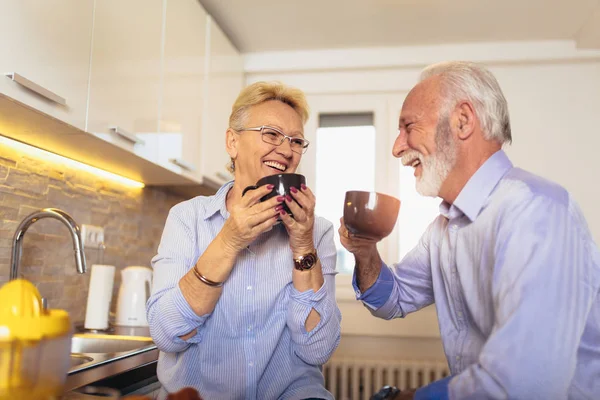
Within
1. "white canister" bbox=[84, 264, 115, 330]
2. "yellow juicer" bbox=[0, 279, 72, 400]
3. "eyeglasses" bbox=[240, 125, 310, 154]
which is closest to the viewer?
"yellow juicer" bbox=[0, 279, 72, 400]

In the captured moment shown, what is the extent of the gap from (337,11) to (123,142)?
Result: 1.58m

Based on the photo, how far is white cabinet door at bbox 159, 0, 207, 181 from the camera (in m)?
2.27

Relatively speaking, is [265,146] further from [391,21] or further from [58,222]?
[391,21]

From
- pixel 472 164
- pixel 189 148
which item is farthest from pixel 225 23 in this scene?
pixel 472 164

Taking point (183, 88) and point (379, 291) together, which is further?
point (183, 88)

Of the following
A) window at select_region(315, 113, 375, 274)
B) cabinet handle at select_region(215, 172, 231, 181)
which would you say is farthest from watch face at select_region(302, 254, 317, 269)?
window at select_region(315, 113, 375, 274)

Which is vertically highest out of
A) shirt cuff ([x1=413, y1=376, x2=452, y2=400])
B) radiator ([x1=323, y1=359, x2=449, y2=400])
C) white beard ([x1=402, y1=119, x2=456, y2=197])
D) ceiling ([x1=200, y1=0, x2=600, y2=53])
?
ceiling ([x1=200, y1=0, x2=600, y2=53])

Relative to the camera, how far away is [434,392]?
87 cm

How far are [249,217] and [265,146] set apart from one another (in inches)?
13.4

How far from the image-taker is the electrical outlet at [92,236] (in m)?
2.19

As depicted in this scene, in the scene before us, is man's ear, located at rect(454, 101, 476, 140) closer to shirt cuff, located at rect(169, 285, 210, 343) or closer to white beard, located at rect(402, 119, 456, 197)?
white beard, located at rect(402, 119, 456, 197)

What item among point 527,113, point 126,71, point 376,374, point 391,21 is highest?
point 391,21

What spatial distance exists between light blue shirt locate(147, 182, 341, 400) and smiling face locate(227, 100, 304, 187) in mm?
225

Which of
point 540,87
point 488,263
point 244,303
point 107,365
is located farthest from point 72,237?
point 540,87
